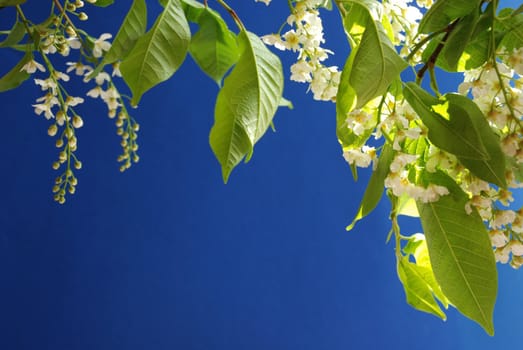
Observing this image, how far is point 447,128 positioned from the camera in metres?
0.29

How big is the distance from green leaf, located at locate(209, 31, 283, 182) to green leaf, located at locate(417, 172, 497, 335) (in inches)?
3.7

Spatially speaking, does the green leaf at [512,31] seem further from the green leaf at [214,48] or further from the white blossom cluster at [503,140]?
the green leaf at [214,48]

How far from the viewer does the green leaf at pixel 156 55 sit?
0.87 ft

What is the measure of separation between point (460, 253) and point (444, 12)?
112 mm

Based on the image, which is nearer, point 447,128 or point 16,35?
point 447,128

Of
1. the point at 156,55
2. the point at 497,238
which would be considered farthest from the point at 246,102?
the point at 497,238

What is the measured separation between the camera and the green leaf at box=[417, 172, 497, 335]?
292 millimetres

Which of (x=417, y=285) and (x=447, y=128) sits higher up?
(x=447, y=128)

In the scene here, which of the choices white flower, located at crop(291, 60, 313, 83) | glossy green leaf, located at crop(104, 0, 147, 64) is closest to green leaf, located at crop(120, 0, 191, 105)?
glossy green leaf, located at crop(104, 0, 147, 64)

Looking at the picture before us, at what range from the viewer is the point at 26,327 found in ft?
6.41

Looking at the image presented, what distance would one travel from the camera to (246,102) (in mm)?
271

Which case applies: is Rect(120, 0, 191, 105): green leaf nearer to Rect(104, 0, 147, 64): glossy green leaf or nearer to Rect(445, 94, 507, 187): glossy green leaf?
Rect(104, 0, 147, 64): glossy green leaf

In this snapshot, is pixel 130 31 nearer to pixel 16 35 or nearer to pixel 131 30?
pixel 131 30

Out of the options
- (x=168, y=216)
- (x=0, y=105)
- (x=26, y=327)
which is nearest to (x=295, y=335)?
(x=168, y=216)
